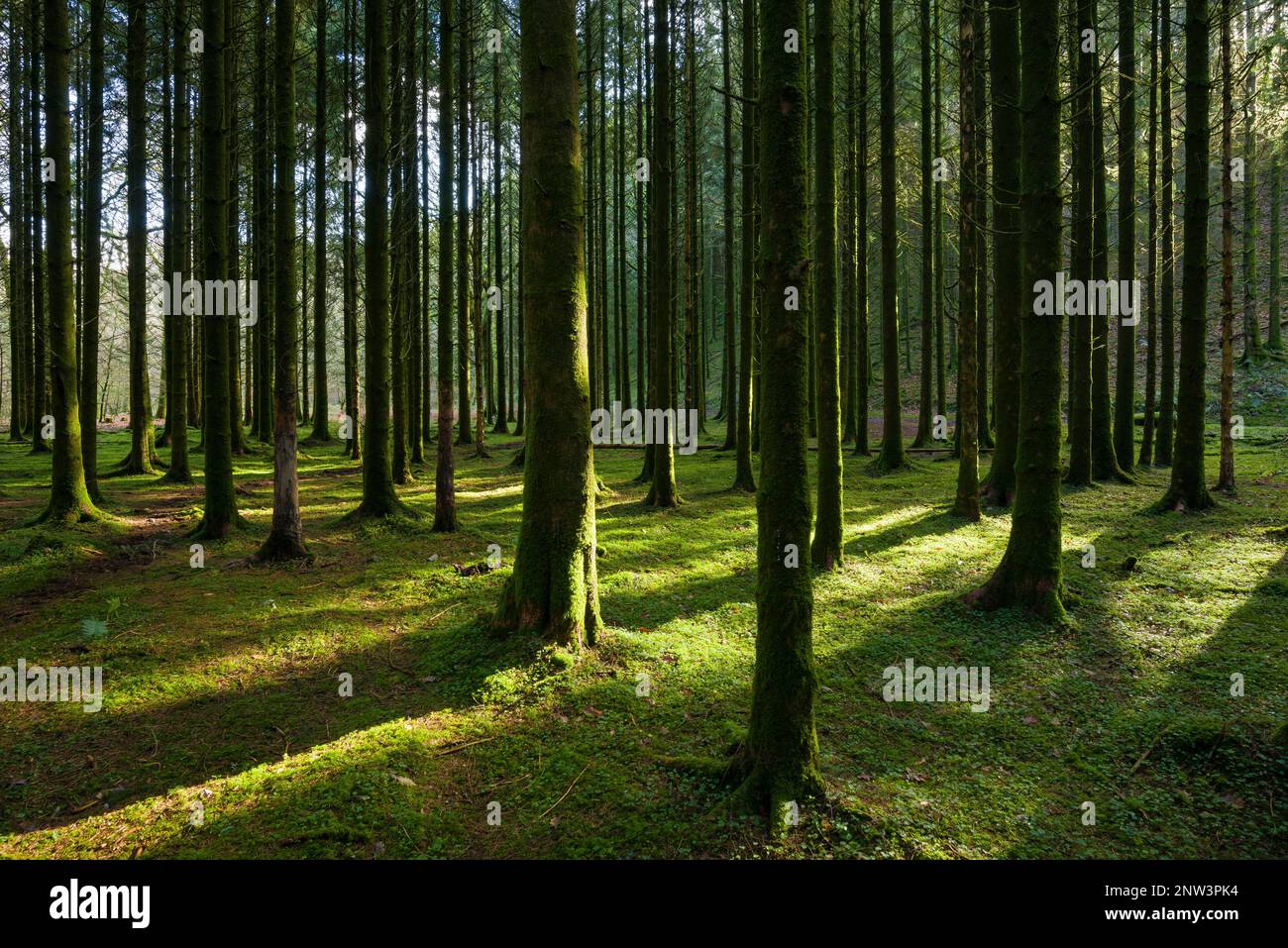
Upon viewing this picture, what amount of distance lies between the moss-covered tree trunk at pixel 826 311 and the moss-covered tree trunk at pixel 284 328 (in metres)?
6.77

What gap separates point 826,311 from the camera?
8695 mm

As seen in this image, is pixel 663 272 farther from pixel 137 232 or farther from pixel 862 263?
pixel 137 232

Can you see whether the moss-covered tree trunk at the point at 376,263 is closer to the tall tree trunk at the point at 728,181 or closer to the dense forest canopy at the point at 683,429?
the dense forest canopy at the point at 683,429

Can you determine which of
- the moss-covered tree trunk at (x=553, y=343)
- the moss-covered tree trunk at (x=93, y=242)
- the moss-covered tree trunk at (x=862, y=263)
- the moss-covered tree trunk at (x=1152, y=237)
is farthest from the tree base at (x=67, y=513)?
the moss-covered tree trunk at (x=1152, y=237)

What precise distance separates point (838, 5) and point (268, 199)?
1715cm

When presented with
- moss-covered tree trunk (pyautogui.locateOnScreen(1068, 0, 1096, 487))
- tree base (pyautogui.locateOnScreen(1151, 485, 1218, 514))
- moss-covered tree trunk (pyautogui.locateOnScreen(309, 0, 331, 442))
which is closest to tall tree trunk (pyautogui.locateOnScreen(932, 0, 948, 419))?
moss-covered tree trunk (pyautogui.locateOnScreen(1068, 0, 1096, 487))

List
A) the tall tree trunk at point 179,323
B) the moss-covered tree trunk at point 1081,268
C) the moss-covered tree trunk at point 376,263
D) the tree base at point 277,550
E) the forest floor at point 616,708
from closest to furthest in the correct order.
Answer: the forest floor at point 616,708
the tree base at point 277,550
the moss-covered tree trunk at point 376,263
the moss-covered tree trunk at point 1081,268
the tall tree trunk at point 179,323

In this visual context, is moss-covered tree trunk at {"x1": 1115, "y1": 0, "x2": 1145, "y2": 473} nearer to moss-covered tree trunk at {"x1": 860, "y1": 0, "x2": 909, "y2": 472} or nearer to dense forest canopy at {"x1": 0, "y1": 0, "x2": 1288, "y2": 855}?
dense forest canopy at {"x1": 0, "y1": 0, "x2": 1288, "y2": 855}

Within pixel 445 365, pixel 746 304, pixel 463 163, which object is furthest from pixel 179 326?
pixel 746 304

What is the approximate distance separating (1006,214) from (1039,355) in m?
5.79

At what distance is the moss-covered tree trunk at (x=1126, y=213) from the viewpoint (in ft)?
41.8
